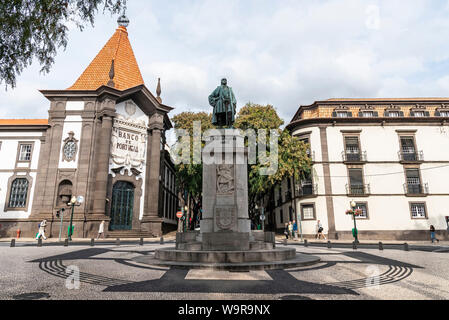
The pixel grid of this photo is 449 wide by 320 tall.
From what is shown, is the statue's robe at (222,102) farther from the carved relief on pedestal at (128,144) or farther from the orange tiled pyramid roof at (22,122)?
the orange tiled pyramid roof at (22,122)

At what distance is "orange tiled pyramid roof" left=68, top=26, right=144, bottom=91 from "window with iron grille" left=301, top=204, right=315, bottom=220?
2312 centimetres

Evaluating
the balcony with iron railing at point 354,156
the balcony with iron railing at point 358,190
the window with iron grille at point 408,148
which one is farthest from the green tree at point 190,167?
the window with iron grille at point 408,148

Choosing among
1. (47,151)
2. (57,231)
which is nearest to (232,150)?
(57,231)

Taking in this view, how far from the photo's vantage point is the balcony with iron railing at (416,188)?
27.3m

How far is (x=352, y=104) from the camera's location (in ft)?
98.6

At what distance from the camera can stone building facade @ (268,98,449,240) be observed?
26.7 metres

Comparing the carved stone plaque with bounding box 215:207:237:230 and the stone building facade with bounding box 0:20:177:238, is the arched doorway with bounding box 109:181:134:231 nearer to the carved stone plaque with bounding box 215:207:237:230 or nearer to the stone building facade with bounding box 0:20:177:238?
the stone building facade with bounding box 0:20:177:238

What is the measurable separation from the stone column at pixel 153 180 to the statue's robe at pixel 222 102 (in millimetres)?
19232

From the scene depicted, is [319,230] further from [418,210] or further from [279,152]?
[418,210]

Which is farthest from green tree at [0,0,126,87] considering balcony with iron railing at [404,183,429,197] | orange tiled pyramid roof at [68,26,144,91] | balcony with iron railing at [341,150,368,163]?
balcony with iron railing at [404,183,429,197]

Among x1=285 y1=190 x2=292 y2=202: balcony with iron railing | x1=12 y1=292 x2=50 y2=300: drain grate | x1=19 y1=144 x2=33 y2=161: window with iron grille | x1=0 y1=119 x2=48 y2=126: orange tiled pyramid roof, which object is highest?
x1=0 y1=119 x2=48 y2=126: orange tiled pyramid roof

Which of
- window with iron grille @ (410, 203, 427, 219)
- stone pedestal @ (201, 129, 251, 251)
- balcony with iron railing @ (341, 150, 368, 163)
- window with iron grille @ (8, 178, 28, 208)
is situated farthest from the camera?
balcony with iron railing @ (341, 150, 368, 163)

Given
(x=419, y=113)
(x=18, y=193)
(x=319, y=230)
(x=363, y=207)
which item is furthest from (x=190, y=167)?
(x=419, y=113)
